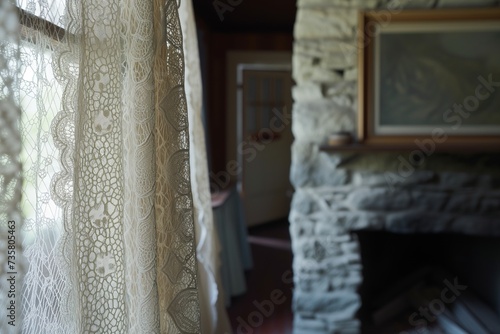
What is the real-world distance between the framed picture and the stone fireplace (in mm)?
74

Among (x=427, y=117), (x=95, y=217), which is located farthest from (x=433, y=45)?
(x=95, y=217)

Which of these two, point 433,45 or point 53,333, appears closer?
point 53,333

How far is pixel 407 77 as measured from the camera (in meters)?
2.23

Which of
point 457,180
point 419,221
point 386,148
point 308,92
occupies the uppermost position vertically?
point 308,92

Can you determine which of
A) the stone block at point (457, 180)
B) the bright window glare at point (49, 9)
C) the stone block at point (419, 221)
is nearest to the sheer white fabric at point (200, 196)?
the bright window glare at point (49, 9)

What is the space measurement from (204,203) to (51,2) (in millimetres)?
989

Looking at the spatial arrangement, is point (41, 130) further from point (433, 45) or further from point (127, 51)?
point (433, 45)

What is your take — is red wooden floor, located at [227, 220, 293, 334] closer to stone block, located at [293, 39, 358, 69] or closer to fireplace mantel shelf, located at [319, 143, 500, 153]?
fireplace mantel shelf, located at [319, 143, 500, 153]

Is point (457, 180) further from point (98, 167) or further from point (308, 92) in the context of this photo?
point (98, 167)

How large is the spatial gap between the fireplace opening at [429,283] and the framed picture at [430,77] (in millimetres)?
608

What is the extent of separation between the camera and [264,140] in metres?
5.20

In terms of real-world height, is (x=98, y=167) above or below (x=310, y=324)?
above

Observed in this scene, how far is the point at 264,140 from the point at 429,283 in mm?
2846

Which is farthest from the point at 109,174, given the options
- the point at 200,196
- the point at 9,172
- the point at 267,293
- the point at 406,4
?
the point at 267,293
